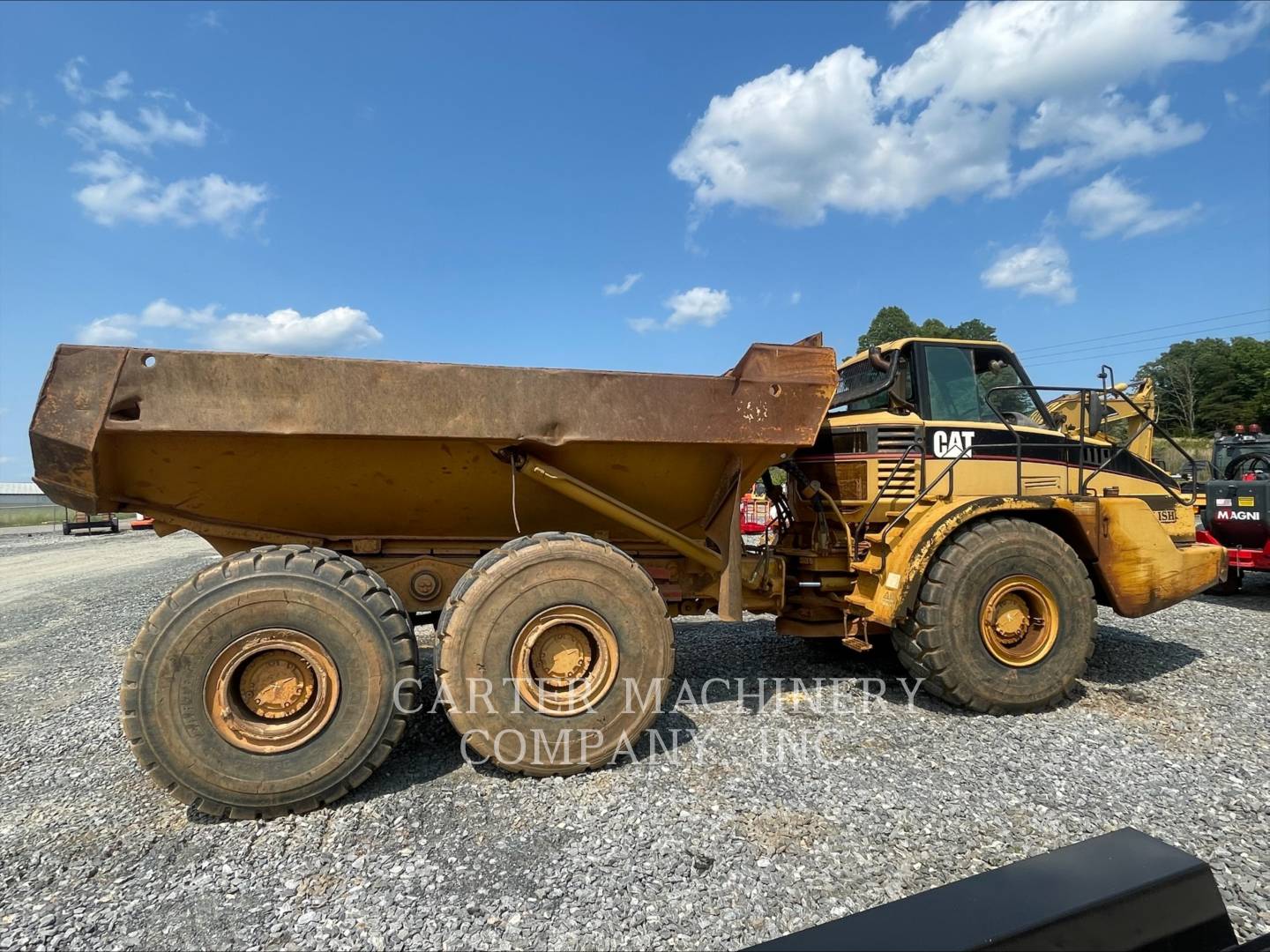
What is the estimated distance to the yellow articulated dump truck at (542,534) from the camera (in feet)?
10.1

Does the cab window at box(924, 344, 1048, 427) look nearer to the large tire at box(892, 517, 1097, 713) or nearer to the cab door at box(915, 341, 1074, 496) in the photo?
the cab door at box(915, 341, 1074, 496)

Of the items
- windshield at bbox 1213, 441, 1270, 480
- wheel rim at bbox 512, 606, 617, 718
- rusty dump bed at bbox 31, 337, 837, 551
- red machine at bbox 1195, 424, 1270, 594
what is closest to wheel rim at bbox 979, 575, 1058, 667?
rusty dump bed at bbox 31, 337, 837, 551

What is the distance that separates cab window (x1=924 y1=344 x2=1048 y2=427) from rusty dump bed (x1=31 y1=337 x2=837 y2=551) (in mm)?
1388

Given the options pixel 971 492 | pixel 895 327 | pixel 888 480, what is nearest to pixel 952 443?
pixel 971 492

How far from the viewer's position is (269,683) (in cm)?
319

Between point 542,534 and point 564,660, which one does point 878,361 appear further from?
point 564,660

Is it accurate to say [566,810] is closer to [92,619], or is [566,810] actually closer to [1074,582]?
[1074,582]

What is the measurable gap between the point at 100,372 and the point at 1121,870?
4.25 meters

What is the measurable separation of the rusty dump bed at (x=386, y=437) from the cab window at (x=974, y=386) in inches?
54.6

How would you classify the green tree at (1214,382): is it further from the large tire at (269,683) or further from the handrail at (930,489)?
the large tire at (269,683)

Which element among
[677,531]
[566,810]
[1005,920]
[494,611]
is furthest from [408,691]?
[1005,920]

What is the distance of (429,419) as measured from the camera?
3.34 meters

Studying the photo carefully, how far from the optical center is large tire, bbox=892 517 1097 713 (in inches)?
163

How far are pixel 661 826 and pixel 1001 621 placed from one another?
2.64m
